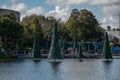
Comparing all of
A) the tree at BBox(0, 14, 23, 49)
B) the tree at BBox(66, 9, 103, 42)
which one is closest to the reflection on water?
the tree at BBox(0, 14, 23, 49)

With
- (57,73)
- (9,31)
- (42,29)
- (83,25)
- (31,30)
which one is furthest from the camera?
(42,29)

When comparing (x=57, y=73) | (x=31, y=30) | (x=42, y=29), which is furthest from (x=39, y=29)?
(x=57, y=73)

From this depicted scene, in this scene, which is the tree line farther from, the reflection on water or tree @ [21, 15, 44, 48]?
the reflection on water

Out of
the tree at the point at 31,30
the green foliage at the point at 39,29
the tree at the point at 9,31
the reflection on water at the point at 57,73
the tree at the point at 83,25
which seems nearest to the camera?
the reflection on water at the point at 57,73

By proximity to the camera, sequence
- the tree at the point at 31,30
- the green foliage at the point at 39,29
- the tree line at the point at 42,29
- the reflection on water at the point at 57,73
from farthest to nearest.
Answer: the green foliage at the point at 39,29 → the tree at the point at 31,30 → the tree line at the point at 42,29 → the reflection on water at the point at 57,73

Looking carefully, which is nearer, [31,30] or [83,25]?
[83,25]

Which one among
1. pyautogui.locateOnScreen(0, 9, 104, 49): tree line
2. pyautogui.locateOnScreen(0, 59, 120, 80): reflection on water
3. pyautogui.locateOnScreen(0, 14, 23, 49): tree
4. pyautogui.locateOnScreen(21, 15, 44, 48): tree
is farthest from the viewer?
pyautogui.locateOnScreen(21, 15, 44, 48): tree

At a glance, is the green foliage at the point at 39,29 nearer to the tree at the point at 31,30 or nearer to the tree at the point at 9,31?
the tree at the point at 31,30

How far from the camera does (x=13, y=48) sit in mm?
112625

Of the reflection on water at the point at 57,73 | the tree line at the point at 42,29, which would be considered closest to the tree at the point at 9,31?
the tree line at the point at 42,29

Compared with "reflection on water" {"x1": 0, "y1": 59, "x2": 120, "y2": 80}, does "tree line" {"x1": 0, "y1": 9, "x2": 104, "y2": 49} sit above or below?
above

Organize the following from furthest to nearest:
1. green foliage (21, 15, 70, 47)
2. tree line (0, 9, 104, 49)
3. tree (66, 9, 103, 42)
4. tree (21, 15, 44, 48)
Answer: green foliage (21, 15, 70, 47), tree (21, 15, 44, 48), tree (66, 9, 103, 42), tree line (0, 9, 104, 49)

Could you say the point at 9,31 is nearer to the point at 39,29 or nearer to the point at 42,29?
the point at 39,29

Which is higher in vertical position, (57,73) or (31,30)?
(31,30)
